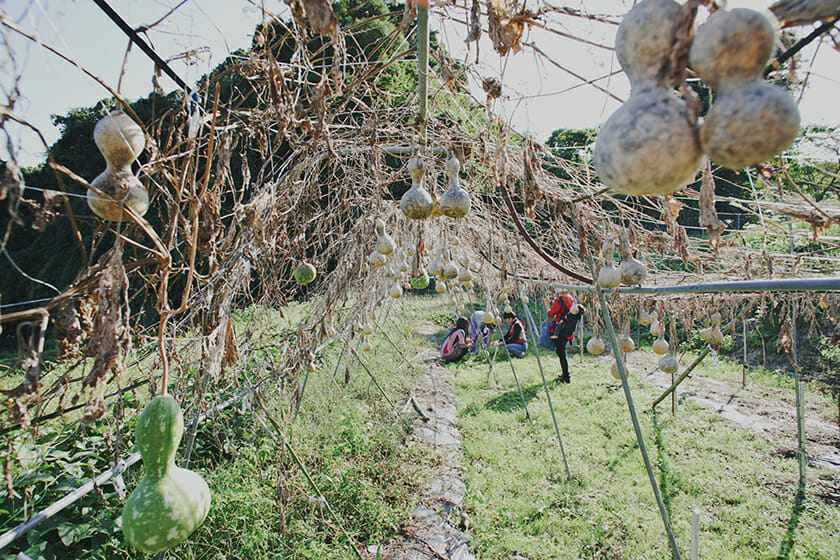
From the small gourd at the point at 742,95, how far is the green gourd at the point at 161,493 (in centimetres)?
133

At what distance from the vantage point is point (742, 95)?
462 millimetres

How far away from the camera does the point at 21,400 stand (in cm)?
95

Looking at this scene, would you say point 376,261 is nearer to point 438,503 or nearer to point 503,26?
point 503,26

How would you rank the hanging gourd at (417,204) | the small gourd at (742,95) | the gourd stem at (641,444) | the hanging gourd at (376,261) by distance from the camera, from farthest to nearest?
the hanging gourd at (376,261), the gourd stem at (641,444), the hanging gourd at (417,204), the small gourd at (742,95)

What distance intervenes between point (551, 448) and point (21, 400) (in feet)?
19.0

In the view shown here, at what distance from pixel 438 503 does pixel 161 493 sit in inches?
152

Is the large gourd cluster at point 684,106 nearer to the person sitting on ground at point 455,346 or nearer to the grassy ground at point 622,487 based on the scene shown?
the grassy ground at point 622,487

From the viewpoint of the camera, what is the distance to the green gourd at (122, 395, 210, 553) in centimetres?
108

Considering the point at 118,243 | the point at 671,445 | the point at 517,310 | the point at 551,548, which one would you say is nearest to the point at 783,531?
the point at 671,445

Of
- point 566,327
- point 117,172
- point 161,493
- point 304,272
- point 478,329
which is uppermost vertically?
point 117,172

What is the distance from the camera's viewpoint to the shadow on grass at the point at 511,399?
23.4 ft

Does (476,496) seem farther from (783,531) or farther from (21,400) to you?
(21,400)

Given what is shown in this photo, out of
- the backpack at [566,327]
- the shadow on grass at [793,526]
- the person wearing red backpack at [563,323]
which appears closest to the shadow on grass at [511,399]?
the person wearing red backpack at [563,323]

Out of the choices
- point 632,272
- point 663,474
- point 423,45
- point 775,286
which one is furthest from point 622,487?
point 423,45
